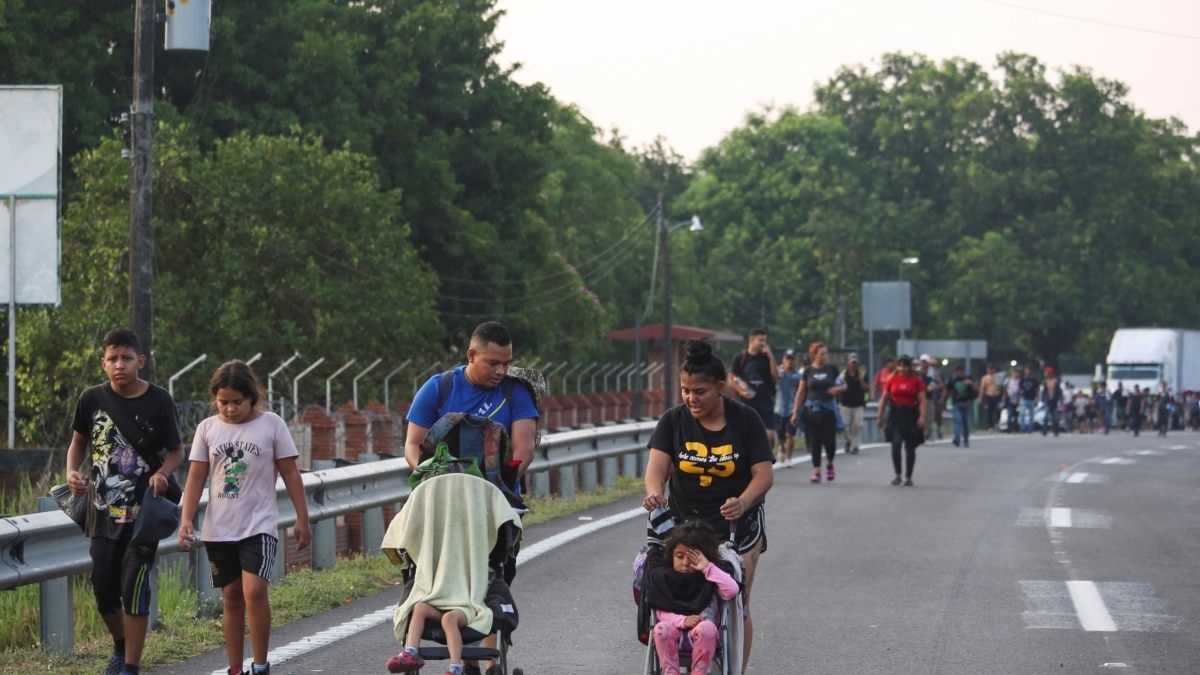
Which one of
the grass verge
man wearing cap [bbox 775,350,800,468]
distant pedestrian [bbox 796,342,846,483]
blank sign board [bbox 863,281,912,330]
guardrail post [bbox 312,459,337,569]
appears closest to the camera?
the grass verge

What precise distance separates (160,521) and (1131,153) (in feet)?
254

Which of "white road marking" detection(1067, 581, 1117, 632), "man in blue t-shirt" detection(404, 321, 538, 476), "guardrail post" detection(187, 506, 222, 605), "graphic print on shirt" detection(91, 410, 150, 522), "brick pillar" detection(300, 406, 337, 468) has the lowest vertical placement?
"white road marking" detection(1067, 581, 1117, 632)

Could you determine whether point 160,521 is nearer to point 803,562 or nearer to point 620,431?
point 803,562

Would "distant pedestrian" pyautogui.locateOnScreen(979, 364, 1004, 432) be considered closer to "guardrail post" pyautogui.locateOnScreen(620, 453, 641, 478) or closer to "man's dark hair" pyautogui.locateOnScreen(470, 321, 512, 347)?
"guardrail post" pyautogui.locateOnScreen(620, 453, 641, 478)

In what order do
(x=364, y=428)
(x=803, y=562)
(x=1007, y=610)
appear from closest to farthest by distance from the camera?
1. (x=1007, y=610)
2. (x=803, y=562)
3. (x=364, y=428)

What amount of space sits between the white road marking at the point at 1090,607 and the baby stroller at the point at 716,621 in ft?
11.0

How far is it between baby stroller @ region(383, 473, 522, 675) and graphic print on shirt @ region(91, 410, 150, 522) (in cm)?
138

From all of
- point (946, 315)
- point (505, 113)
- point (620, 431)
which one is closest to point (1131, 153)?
point (946, 315)

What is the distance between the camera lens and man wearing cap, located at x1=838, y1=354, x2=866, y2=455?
2670cm

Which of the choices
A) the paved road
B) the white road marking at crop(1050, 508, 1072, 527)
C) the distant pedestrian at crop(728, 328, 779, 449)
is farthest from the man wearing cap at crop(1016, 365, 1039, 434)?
the white road marking at crop(1050, 508, 1072, 527)

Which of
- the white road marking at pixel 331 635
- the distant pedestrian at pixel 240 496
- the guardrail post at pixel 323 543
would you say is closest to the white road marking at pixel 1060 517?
the white road marking at pixel 331 635

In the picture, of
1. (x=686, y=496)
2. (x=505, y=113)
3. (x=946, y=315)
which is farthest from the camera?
(x=946, y=315)

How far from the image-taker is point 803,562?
1280 centimetres

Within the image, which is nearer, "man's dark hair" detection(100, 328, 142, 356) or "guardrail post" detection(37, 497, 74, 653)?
"man's dark hair" detection(100, 328, 142, 356)
